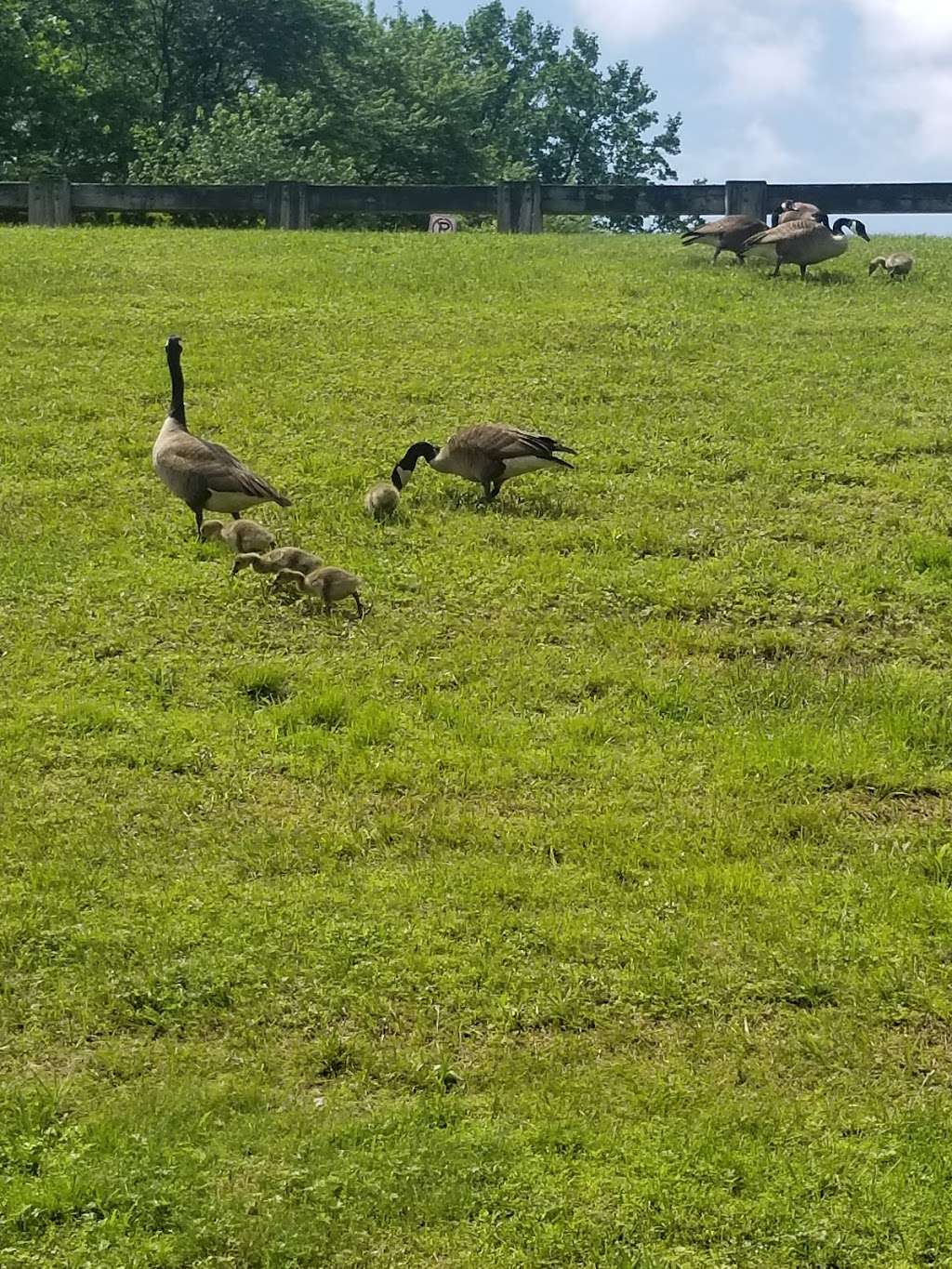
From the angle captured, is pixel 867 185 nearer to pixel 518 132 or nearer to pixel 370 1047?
pixel 370 1047

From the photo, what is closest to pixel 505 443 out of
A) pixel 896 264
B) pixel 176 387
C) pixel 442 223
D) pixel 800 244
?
pixel 176 387

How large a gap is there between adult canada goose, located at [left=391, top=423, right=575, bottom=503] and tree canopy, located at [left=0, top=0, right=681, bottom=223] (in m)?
30.1

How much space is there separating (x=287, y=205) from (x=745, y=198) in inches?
309

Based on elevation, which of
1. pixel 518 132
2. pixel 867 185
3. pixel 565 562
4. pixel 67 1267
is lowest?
pixel 67 1267

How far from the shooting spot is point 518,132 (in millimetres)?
73500

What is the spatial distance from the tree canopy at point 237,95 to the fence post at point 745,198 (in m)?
18.6

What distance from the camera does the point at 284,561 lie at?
9648 mm

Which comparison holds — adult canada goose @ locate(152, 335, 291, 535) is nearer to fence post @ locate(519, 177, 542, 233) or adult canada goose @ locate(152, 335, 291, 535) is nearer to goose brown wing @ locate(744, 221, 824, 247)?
goose brown wing @ locate(744, 221, 824, 247)

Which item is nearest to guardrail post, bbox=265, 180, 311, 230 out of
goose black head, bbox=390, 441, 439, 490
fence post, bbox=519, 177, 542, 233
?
fence post, bbox=519, 177, 542, 233

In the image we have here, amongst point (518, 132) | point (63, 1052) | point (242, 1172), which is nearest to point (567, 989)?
point (242, 1172)

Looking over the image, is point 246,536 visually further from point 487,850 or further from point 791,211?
point 791,211

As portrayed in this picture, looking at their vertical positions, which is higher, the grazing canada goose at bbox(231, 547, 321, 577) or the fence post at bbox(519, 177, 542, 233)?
the fence post at bbox(519, 177, 542, 233)

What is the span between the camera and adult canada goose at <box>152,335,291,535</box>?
1015 centimetres

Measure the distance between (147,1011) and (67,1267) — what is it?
1312 mm
